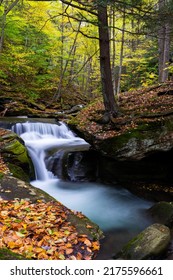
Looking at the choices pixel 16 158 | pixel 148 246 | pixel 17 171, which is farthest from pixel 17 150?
pixel 148 246

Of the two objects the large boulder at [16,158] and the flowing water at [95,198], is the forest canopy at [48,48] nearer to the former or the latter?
the flowing water at [95,198]

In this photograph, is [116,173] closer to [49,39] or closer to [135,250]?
[135,250]

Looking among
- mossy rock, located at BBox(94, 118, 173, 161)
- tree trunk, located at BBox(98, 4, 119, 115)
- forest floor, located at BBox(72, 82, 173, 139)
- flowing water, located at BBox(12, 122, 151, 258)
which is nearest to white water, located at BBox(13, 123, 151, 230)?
flowing water, located at BBox(12, 122, 151, 258)

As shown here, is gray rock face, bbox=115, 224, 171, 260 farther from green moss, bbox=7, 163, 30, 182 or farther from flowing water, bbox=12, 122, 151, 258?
green moss, bbox=7, 163, 30, 182

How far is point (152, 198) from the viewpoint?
316 inches

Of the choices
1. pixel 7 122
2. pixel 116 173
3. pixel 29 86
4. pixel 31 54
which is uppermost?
pixel 31 54

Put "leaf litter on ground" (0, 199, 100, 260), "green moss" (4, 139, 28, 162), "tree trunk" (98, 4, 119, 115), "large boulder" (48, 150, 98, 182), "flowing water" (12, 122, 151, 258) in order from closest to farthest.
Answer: "leaf litter on ground" (0, 199, 100, 260)
"flowing water" (12, 122, 151, 258)
"tree trunk" (98, 4, 119, 115)
"green moss" (4, 139, 28, 162)
"large boulder" (48, 150, 98, 182)

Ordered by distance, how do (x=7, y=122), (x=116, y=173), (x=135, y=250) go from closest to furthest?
(x=135, y=250), (x=116, y=173), (x=7, y=122)

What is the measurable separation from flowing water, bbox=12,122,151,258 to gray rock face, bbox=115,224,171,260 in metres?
0.69

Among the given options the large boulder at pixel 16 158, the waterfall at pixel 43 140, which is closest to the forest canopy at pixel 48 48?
the waterfall at pixel 43 140

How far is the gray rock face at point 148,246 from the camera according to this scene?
14.8 feet

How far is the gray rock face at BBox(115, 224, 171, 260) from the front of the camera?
4.50 meters

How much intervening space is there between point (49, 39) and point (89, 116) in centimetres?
1225
